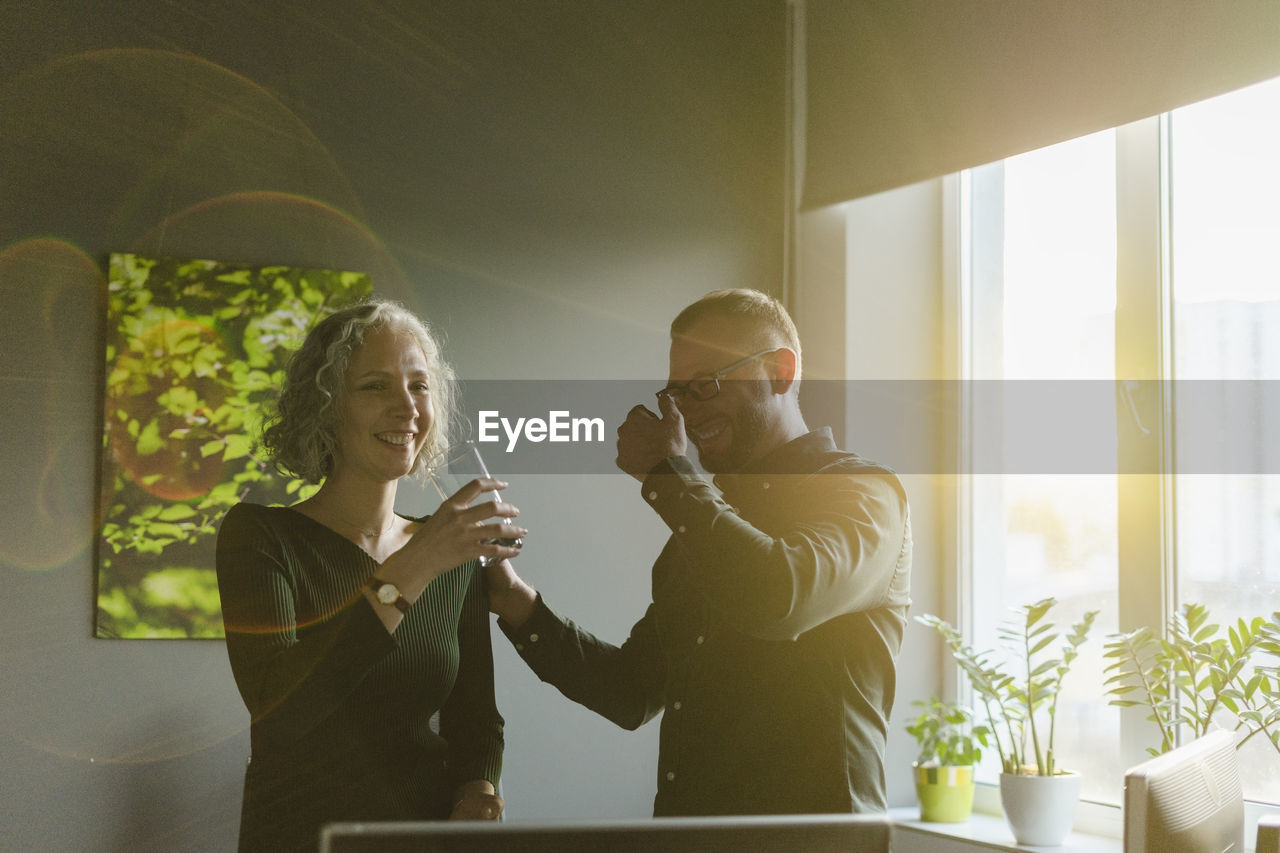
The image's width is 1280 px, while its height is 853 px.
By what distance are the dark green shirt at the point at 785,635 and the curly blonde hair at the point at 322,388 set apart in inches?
21.7

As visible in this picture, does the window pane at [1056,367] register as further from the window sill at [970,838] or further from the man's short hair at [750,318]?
the man's short hair at [750,318]

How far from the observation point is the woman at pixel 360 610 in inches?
60.4

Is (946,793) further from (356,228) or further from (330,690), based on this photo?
(356,228)

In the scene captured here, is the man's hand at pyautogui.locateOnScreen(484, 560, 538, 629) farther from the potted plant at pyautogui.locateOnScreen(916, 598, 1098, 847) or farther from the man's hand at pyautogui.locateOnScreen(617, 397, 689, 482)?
the potted plant at pyautogui.locateOnScreen(916, 598, 1098, 847)

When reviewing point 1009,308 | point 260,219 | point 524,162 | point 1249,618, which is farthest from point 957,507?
point 260,219

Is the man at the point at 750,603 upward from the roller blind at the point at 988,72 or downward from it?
downward

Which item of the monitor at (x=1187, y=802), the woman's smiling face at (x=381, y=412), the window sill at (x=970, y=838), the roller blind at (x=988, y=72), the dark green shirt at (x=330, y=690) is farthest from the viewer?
the window sill at (x=970, y=838)

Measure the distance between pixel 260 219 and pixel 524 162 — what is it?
2.60ft

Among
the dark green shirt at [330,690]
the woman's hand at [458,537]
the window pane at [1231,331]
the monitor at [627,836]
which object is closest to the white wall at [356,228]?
the dark green shirt at [330,690]

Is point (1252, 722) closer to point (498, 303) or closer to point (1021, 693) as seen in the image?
point (1021, 693)

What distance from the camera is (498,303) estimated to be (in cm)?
312

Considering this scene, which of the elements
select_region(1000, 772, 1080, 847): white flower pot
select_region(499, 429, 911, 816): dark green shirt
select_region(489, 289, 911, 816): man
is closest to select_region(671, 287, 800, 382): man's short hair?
select_region(489, 289, 911, 816): man

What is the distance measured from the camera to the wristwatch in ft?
5.00

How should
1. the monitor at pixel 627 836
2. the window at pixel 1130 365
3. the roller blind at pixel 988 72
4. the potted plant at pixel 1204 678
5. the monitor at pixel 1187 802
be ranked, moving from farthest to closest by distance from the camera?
1. the window at pixel 1130 365
2. the roller blind at pixel 988 72
3. the potted plant at pixel 1204 678
4. the monitor at pixel 1187 802
5. the monitor at pixel 627 836
